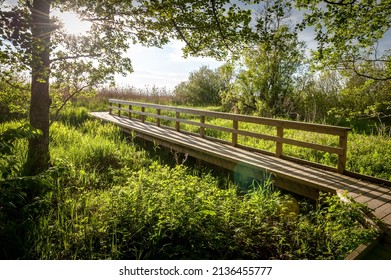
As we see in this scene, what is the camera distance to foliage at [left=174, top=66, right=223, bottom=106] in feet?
64.1

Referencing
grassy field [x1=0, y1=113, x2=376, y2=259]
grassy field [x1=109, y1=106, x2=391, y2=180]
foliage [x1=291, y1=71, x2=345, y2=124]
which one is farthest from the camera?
foliage [x1=291, y1=71, x2=345, y2=124]

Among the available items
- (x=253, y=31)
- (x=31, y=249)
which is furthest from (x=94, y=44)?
(x=31, y=249)

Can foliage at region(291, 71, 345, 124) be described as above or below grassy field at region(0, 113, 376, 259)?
above

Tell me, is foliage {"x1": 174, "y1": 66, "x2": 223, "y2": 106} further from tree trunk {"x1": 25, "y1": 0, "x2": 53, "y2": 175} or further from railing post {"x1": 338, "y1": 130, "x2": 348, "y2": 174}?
railing post {"x1": 338, "y1": 130, "x2": 348, "y2": 174}

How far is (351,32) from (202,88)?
1568 cm

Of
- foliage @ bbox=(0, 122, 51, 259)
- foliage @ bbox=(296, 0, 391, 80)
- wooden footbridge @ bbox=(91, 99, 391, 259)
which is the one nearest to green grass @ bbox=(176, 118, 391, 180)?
wooden footbridge @ bbox=(91, 99, 391, 259)

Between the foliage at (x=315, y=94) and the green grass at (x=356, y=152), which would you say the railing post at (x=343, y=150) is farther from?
the foliage at (x=315, y=94)

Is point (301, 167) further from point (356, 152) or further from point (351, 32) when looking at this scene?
point (351, 32)

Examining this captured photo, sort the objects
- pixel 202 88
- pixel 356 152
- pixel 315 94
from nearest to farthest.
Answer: pixel 356 152, pixel 315 94, pixel 202 88

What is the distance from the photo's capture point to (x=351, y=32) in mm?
5031

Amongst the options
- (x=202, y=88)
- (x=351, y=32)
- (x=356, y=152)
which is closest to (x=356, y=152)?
(x=356, y=152)

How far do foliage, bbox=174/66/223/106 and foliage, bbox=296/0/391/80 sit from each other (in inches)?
547

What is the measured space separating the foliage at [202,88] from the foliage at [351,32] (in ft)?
45.6

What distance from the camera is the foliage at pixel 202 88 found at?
19.5m
